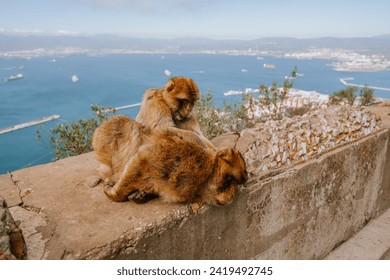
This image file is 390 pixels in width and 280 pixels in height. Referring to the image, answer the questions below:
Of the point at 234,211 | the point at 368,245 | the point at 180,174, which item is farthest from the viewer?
the point at 368,245

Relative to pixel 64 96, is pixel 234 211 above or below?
above

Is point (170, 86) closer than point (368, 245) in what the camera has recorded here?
Yes

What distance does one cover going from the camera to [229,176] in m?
1.94

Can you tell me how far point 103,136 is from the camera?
221cm

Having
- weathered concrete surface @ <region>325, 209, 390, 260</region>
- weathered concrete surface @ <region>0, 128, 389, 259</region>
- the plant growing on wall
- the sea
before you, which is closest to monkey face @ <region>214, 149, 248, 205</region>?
weathered concrete surface @ <region>0, 128, 389, 259</region>

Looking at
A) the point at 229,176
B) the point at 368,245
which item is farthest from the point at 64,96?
the point at 229,176

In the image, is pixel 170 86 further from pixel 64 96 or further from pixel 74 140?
pixel 64 96

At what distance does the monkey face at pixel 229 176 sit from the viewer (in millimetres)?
1935

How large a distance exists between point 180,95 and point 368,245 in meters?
2.72

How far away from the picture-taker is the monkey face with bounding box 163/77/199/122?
9.10ft

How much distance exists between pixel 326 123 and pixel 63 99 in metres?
43.6

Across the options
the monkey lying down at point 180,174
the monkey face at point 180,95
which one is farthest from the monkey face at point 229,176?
the monkey face at point 180,95

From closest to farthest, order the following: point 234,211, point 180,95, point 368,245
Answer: point 234,211 → point 180,95 → point 368,245

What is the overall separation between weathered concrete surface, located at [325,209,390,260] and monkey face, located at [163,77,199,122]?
2.24 meters
